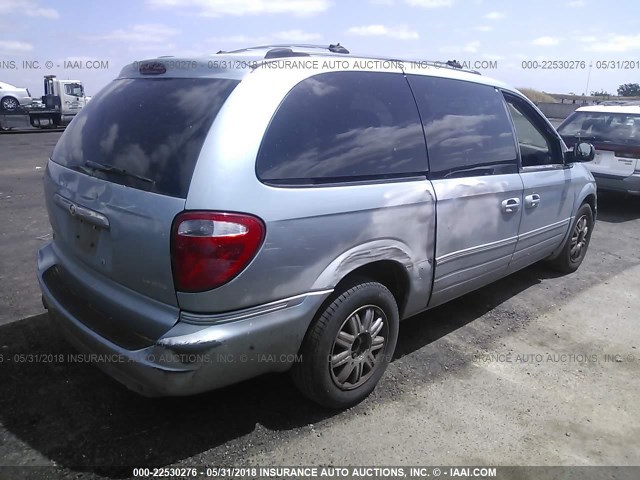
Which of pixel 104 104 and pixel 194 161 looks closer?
pixel 194 161

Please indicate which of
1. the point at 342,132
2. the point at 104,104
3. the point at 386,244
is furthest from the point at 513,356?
the point at 104,104

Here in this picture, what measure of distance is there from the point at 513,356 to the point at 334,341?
63.3 inches

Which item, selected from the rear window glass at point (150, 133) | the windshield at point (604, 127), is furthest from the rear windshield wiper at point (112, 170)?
the windshield at point (604, 127)

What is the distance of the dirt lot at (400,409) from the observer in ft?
8.07

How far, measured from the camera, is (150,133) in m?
2.37

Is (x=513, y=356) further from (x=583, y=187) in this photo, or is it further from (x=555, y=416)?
(x=583, y=187)

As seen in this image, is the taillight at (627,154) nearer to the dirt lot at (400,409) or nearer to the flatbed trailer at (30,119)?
the dirt lot at (400,409)

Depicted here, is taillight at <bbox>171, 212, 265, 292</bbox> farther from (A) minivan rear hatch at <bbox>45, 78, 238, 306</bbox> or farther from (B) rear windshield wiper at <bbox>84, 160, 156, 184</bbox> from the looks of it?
(B) rear windshield wiper at <bbox>84, 160, 156, 184</bbox>

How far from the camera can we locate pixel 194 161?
2158 mm

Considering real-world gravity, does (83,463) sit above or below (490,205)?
below

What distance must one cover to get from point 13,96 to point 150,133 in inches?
937

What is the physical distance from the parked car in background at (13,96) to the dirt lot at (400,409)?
2140cm

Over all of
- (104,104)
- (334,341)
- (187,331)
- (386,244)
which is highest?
(104,104)

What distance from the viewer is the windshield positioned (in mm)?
7664
